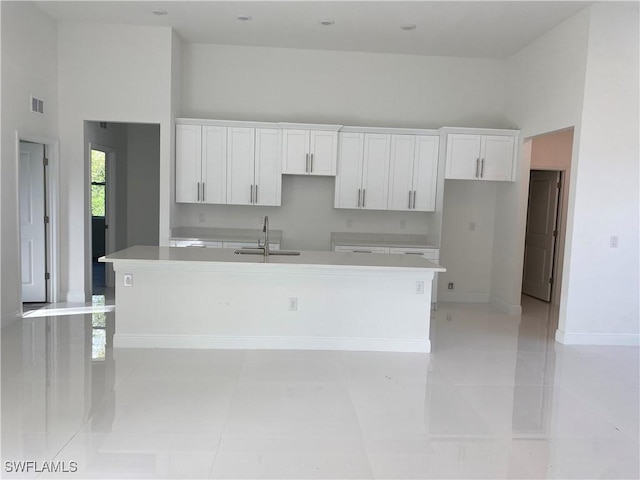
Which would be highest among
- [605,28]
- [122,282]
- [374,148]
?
[605,28]

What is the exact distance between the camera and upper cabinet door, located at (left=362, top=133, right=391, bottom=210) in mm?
6340

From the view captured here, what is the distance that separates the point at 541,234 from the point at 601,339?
286cm

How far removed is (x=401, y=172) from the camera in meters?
6.40

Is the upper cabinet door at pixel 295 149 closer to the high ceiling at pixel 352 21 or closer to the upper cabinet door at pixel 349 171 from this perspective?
the upper cabinet door at pixel 349 171

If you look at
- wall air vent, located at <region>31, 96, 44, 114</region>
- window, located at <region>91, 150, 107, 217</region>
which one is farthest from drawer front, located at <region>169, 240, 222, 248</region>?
window, located at <region>91, 150, 107, 217</region>

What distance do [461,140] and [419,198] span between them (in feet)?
3.06

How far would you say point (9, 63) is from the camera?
16.1 feet

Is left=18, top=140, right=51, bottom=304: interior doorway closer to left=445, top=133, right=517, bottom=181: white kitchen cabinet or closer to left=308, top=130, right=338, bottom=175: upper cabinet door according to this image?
left=308, top=130, right=338, bottom=175: upper cabinet door

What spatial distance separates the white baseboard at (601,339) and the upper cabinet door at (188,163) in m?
4.71

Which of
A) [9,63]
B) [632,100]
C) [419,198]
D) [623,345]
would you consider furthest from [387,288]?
[9,63]

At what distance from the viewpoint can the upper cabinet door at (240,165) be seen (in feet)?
20.4

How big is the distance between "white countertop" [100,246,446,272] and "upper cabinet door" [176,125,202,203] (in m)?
1.53

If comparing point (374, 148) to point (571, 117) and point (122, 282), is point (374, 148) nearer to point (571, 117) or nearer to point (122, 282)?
point (571, 117)

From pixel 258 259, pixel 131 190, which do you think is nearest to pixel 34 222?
pixel 131 190
